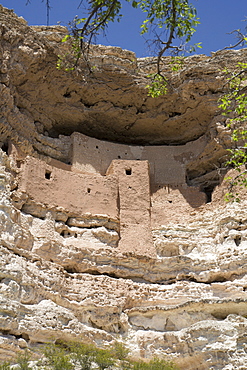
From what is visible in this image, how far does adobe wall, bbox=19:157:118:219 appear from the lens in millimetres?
Result: 16438

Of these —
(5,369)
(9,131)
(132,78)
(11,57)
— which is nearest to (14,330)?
(5,369)

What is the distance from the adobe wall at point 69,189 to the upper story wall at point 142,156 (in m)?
1.15

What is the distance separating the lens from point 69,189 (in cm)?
1711

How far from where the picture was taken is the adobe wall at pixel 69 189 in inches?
647

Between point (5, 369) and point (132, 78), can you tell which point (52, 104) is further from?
point (5, 369)

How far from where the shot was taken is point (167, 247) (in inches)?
657

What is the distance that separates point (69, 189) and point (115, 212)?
62.2 inches

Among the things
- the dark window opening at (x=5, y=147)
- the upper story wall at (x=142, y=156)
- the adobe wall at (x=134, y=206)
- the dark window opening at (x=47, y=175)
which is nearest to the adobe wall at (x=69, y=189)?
the dark window opening at (x=47, y=175)

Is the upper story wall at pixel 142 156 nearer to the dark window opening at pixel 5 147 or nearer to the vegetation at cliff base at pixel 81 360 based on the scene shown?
the dark window opening at pixel 5 147

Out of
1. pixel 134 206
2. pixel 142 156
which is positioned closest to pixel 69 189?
pixel 134 206

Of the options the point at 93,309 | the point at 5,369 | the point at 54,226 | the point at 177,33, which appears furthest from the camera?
the point at 54,226

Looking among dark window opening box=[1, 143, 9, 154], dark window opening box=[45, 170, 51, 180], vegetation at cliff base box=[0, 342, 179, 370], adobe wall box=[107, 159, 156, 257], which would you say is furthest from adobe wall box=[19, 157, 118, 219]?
vegetation at cliff base box=[0, 342, 179, 370]

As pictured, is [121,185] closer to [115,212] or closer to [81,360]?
[115,212]

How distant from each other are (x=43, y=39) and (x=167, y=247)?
784cm
